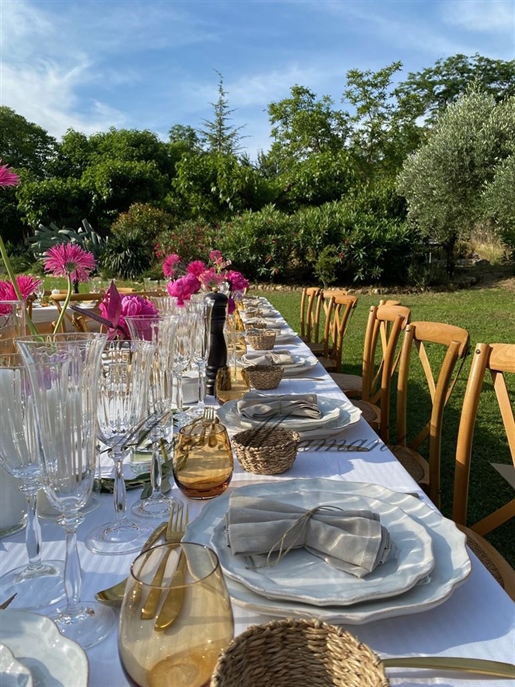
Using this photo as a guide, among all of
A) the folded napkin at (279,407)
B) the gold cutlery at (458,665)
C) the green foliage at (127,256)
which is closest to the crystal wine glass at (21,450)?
the gold cutlery at (458,665)

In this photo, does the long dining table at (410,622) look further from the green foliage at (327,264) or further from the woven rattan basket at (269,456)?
the green foliage at (327,264)

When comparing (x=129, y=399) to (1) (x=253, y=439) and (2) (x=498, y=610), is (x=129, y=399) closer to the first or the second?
(1) (x=253, y=439)

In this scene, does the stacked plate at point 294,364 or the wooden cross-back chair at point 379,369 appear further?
the wooden cross-back chair at point 379,369

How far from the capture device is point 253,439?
1.17 m

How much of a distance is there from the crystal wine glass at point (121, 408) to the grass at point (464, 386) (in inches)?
79.1

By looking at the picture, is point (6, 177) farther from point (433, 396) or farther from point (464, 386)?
point (464, 386)

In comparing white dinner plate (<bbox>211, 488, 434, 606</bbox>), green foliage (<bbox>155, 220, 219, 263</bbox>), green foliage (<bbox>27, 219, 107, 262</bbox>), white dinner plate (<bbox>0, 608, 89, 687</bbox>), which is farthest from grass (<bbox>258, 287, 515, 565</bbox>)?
green foliage (<bbox>27, 219, 107, 262</bbox>)

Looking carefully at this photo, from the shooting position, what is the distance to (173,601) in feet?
1.35

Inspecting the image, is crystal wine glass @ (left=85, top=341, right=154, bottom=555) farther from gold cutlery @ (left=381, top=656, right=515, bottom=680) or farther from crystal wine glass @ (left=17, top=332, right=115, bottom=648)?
gold cutlery @ (left=381, top=656, right=515, bottom=680)

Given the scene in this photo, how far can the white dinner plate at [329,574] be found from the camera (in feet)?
2.02

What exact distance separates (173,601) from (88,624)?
263 millimetres

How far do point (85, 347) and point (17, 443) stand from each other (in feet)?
0.54

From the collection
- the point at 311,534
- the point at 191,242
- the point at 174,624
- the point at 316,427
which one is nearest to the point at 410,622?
the point at 311,534

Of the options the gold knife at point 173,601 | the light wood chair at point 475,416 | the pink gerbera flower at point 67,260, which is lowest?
the light wood chair at point 475,416
